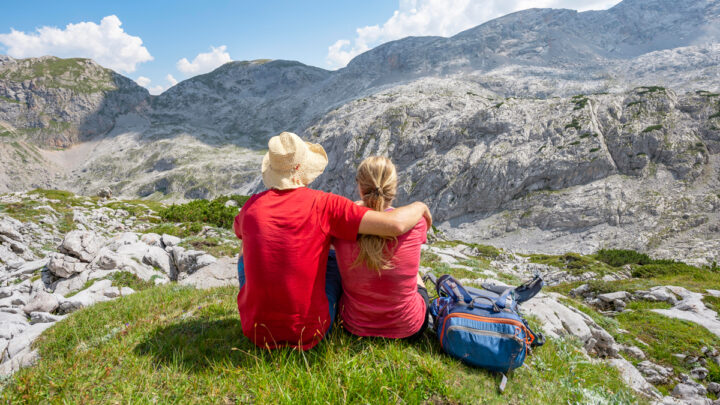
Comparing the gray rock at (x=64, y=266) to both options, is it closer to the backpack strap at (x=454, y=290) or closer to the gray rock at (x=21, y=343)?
the gray rock at (x=21, y=343)

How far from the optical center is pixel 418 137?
81.2 m

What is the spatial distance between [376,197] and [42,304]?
450 inches

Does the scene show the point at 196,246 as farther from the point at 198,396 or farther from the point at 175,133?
the point at 175,133

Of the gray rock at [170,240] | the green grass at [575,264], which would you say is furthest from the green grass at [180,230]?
the green grass at [575,264]

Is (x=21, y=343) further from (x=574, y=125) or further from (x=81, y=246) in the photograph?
(x=574, y=125)

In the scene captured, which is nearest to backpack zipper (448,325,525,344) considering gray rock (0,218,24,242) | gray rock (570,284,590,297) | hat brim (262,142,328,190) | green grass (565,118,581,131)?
hat brim (262,142,328,190)

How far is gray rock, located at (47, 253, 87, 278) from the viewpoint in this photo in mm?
11633

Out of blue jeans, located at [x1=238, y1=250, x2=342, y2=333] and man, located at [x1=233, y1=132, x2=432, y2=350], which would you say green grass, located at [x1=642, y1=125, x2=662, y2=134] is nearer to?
man, located at [x1=233, y1=132, x2=432, y2=350]

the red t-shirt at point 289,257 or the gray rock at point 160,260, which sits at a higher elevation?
the red t-shirt at point 289,257

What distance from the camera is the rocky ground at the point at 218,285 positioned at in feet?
25.4

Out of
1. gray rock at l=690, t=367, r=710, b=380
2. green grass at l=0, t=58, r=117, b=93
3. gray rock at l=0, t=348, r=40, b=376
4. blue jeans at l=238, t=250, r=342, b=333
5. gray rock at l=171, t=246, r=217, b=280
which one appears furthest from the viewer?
green grass at l=0, t=58, r=117, b=93

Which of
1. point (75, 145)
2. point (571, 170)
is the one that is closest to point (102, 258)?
point (571, 170)

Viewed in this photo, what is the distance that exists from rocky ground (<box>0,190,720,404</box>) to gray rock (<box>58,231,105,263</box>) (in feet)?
0.11

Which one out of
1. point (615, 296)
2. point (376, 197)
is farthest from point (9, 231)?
point (615, 296)
